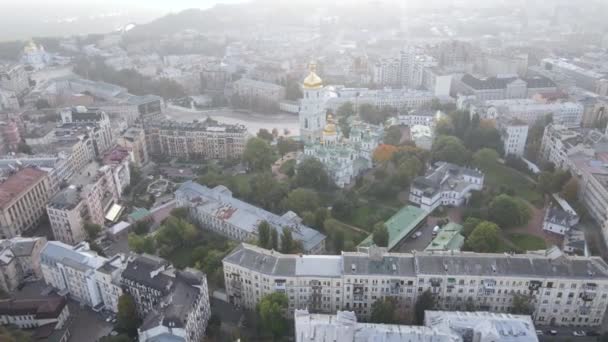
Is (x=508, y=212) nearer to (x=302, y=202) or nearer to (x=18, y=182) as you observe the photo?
(x=302, y=202)

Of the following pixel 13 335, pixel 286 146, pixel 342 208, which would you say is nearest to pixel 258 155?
pixel 286 146

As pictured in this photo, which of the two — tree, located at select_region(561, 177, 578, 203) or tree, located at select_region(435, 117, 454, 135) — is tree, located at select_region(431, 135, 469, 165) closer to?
tree, located at select_region(435, 117, 454, 135)

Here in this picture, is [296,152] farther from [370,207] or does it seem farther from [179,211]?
[179,211]

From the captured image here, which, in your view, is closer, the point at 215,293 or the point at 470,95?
the point at 215,293

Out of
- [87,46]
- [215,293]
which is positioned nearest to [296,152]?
[215,293]

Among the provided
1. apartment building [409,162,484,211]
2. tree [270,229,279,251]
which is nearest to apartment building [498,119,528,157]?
apartment building [409,162,484,211]
